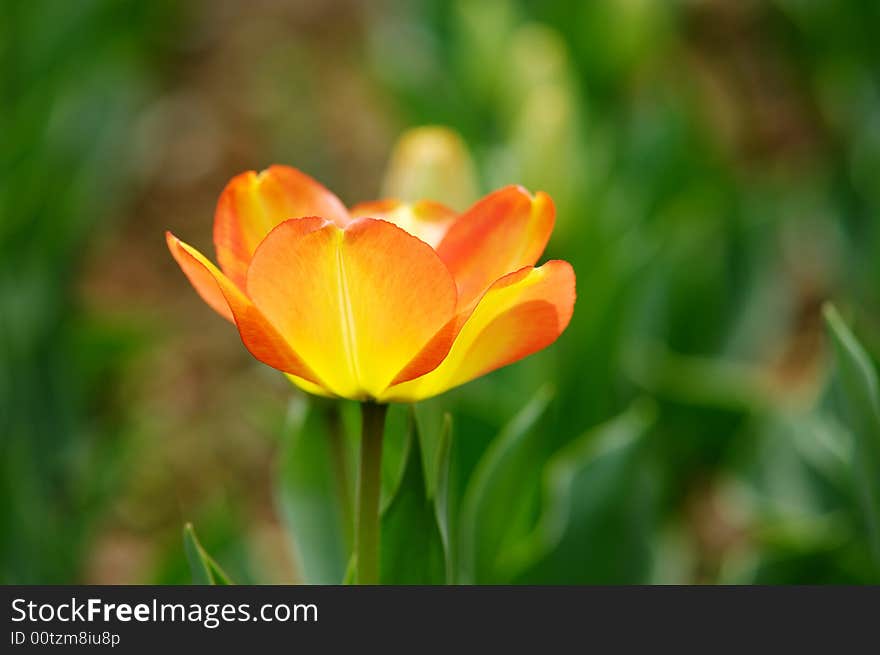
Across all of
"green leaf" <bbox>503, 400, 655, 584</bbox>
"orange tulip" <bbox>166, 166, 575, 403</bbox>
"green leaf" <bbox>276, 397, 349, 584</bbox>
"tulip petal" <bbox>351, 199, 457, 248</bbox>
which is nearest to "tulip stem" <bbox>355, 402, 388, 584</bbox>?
"orange tulip" <bbox>166, 166, 575, 403</bbox>

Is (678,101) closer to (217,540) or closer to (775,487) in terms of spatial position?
(775,487)

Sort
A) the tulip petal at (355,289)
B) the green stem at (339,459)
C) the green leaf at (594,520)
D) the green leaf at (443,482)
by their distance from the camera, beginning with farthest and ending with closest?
the green leaf at (594,520) < the green stem at (339,459) < the green leaf at (443,482) < the tulip petal at (355,289)

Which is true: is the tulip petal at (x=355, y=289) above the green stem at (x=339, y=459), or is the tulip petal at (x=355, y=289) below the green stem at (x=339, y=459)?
below

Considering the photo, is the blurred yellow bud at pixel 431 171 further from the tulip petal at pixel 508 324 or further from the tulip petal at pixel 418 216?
the tulip petal at pixel 508 324

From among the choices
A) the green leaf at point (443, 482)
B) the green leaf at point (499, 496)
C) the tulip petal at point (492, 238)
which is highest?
the green leaf at point (499, 496)

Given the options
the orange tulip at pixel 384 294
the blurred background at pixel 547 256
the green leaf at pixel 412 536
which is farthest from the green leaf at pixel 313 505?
the orange tulip at pixel 384 294

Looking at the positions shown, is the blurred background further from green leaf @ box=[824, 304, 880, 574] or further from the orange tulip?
the orange tulip

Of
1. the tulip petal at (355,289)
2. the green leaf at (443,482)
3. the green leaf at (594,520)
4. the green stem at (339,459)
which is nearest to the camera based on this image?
the tulip petal at (355,289)
